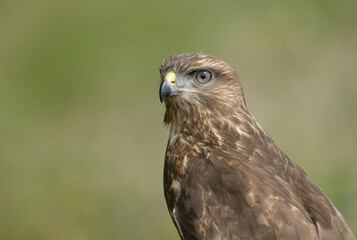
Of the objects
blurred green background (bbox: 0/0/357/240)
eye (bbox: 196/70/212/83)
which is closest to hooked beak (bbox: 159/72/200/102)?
eye (bbox: 196/70/212/83)

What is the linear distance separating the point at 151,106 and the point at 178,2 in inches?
69.8

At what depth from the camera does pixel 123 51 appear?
11883 mm

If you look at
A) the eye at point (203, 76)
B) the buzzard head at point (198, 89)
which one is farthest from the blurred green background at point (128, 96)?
the eye at point (203, 76)

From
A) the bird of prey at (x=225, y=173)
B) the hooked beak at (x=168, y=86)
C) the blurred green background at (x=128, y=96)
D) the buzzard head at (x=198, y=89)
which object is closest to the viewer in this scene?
the bird of prey at (x=225, y=173)

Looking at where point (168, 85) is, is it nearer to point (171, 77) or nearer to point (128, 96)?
point (171, 77)

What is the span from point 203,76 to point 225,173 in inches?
37.5

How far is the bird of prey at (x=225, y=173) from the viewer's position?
18.9ft

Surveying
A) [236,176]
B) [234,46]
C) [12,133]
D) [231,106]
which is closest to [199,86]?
[231,106]

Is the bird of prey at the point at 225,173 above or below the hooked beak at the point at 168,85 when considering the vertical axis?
below

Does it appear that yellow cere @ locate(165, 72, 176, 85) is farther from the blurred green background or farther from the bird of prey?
the blurred green background

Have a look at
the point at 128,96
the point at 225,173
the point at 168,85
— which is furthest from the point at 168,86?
the point at 128,96

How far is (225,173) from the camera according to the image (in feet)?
19.6

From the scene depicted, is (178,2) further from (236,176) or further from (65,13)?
(236,176)

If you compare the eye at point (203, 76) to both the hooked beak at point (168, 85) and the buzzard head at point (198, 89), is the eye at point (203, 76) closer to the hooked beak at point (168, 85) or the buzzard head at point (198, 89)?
the buzzard head at point (198, 89)
